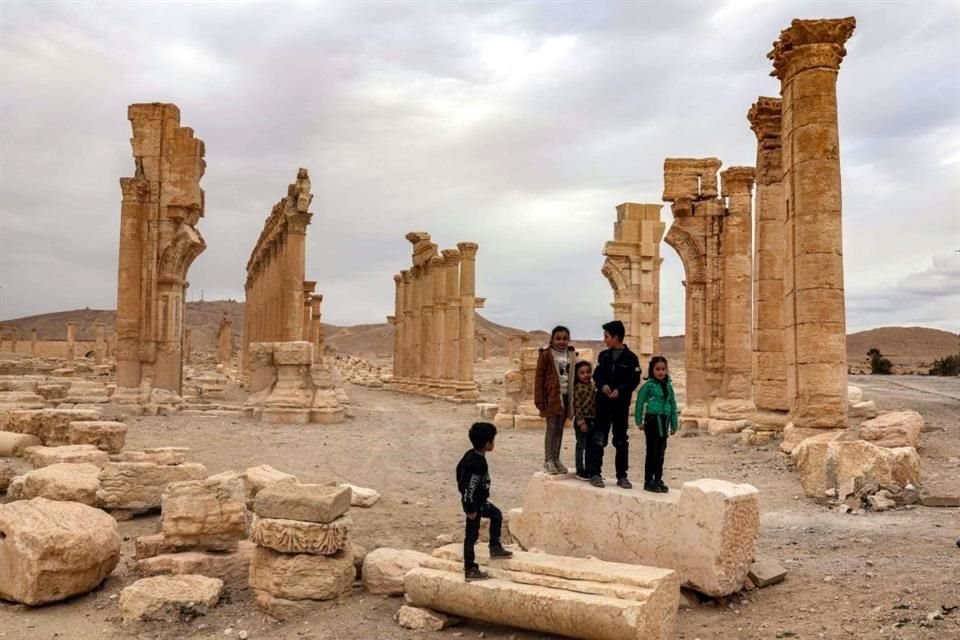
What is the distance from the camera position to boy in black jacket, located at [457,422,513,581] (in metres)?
5.74

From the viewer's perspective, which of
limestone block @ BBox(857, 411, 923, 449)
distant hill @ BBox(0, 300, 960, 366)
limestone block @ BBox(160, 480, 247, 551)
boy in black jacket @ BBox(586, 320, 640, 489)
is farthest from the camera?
distant hill @ BBox(0, 300, 960, 366)

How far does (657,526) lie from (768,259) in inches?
425

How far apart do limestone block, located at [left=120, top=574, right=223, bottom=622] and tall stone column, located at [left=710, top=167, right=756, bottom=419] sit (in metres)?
14.7

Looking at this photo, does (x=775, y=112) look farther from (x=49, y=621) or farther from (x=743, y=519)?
(x=49, y=621)

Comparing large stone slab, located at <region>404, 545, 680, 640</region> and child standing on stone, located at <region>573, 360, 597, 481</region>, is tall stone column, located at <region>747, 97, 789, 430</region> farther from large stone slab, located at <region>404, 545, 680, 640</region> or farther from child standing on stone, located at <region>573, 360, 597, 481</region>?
large stone slab, located at <region>404, 545, 680, 640</region>

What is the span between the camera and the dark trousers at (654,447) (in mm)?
6570

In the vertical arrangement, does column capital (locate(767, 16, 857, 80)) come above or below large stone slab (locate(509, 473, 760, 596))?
above

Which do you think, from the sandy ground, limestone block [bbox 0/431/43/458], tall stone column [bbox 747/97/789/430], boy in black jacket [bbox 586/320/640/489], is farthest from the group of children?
tall stone column [bbox 747/97/789/430]

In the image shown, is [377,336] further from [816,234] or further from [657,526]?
[657,526]

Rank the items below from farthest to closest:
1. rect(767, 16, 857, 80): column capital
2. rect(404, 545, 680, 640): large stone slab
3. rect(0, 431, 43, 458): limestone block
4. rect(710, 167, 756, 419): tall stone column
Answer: rect(710, 167, 756, 419): tall stone column, rect(767, 16, 857, 80): column capital, rect(0, 431, 43, 458): limestone block, rect(404, 545, 680, 640): large stone slab

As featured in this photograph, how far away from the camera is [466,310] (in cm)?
3122

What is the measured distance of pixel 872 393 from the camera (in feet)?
70.8

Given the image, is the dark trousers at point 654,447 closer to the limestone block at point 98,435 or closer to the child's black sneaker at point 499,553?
the child's black sneaker at point 499,553

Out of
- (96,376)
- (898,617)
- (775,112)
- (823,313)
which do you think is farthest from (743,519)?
(96,376)
